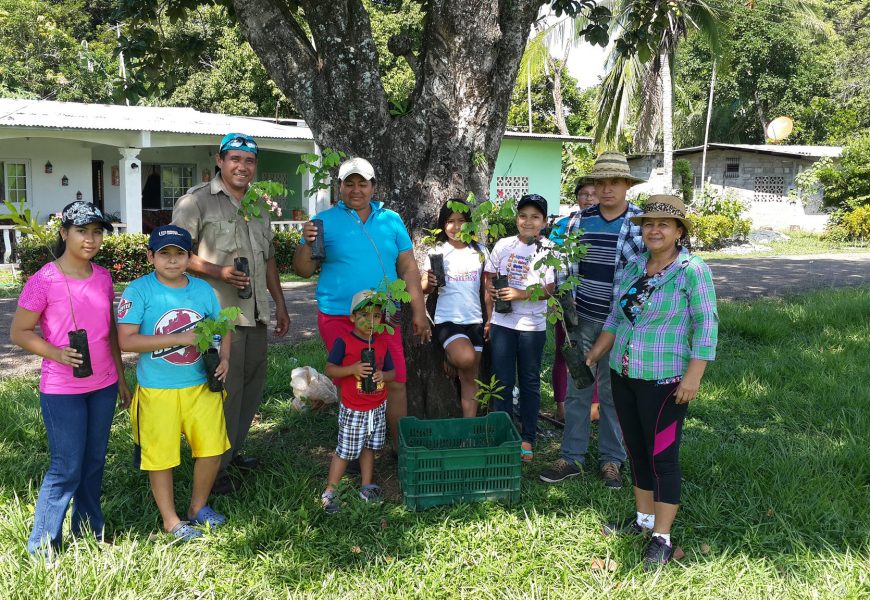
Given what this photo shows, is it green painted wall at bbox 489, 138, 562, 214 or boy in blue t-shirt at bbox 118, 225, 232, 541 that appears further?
green painted wall at bbox 489, 138, 562, 214

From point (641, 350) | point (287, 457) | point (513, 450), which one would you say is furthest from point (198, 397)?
point (641, 350)

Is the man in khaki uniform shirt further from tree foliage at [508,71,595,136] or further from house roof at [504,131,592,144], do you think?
tree foliage at [508,71,595,136]

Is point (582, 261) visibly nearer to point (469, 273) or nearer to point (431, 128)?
point (469, 273)

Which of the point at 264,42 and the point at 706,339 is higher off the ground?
the point at 264,42

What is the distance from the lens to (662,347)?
335 cm

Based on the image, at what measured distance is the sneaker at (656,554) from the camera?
338 cm

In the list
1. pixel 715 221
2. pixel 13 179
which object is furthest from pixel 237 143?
pixel 715 221

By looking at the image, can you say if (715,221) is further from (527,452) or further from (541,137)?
(527,452)

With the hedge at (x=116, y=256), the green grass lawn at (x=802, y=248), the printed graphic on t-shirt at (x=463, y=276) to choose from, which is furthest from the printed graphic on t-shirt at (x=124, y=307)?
the green grass lawn at (x=802, y=248)

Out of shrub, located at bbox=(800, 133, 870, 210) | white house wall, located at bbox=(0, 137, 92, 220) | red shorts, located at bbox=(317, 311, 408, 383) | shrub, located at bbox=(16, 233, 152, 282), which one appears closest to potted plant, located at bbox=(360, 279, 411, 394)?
red shorts, located at bbox=(317, 311, 408, 383)

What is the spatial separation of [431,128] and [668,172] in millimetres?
17776

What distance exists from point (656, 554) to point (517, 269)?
189cm

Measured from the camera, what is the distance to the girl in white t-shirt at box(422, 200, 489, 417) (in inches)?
181

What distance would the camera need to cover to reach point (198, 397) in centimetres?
353
